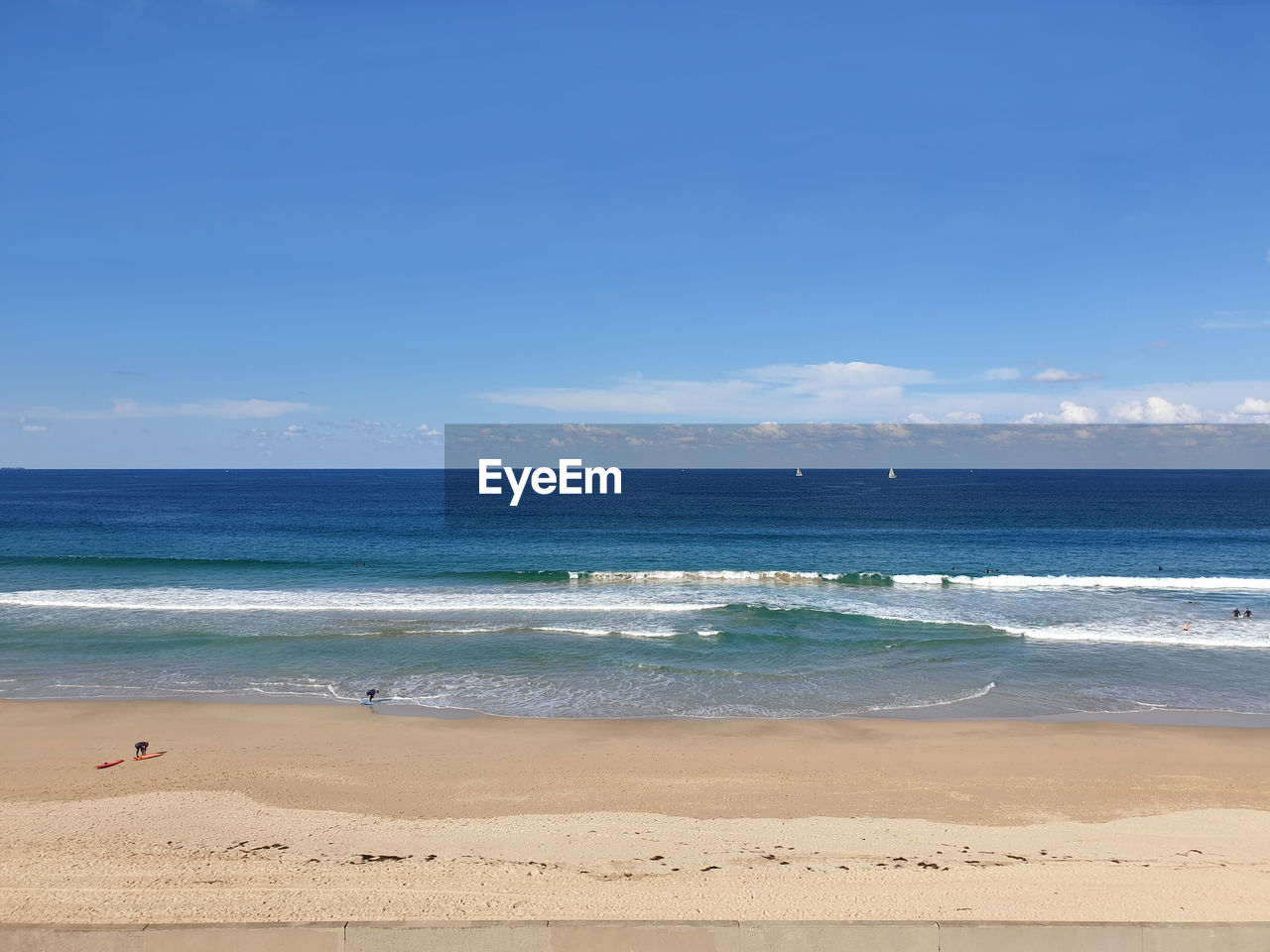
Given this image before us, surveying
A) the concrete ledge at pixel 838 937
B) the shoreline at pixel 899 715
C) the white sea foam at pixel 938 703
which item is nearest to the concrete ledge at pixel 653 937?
the concrete ledge at pixel 838 937

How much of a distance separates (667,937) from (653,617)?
22792 millimetres

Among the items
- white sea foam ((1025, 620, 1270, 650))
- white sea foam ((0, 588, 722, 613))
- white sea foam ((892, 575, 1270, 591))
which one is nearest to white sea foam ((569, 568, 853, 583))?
white sea foam ((0, 588, 722, 613))

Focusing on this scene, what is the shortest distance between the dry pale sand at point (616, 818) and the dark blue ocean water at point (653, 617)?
2416mm

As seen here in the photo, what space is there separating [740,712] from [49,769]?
14.5m

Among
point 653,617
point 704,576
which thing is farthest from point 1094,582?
point 653,617

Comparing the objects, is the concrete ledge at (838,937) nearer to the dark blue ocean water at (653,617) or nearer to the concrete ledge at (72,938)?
the concrete ledge at (72,938)

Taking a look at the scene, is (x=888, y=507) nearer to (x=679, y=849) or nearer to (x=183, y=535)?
(x=183, y=535)

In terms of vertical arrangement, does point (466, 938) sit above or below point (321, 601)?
above

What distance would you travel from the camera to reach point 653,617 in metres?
28.4

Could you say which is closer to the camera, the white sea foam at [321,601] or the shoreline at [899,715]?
the shoreline at [899,715]

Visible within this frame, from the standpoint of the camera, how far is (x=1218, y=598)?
102 ft

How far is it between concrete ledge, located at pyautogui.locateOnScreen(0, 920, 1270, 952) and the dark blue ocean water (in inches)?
490

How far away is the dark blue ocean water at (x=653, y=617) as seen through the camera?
1989 centimetres

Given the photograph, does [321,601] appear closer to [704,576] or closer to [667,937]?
[704,576]
